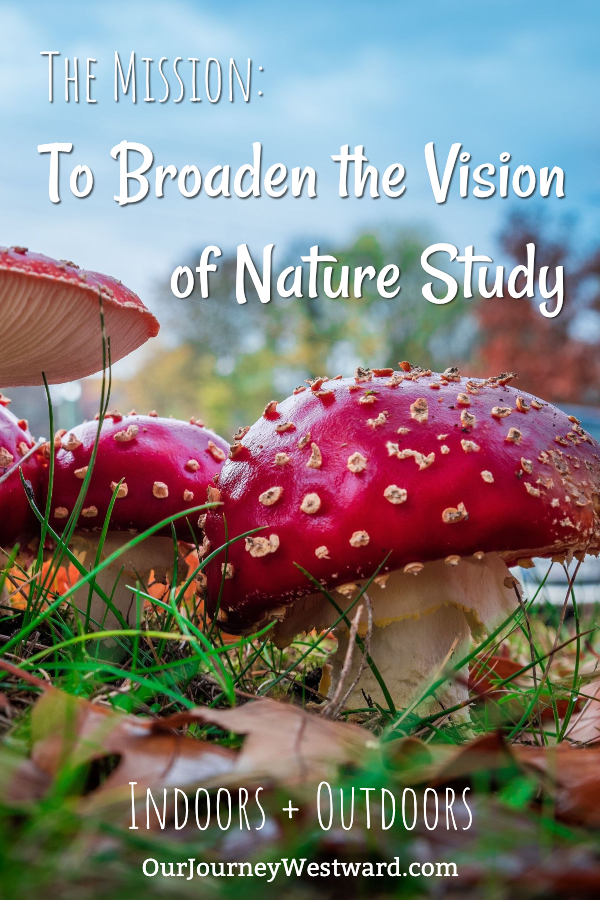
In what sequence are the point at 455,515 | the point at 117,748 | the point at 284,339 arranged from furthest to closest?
the point at 284,339 < the point at 455,515 < the point at 117,748

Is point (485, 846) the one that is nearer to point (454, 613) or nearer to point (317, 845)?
point (317, 845)

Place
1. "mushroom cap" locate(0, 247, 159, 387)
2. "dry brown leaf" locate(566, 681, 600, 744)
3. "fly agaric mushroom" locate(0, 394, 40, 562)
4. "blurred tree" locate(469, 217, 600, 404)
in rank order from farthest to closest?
1. "blurred tree" locate(469, 217, 600, 404)
2. "fly agaric mushroom" locate(0, 394, 40, 562)
3. "dry brown leaf" locate(566, 681, 600, 744)
4. "mushroom cap" locate(0, 247, 159, 387)

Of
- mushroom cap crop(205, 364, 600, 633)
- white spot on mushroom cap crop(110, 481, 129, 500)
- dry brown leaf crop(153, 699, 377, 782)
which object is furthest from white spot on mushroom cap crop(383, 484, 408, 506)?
white spot on mushroom cap crop(110, 481, 129, 500)

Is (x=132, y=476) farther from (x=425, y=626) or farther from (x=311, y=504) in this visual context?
(x=425, y=626)

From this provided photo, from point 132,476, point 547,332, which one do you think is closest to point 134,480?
point 132,476

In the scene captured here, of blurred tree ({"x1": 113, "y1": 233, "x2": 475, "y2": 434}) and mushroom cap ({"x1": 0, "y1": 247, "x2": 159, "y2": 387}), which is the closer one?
mushroom cap ({"x1": 0, "y1": 247, "x2": 159, "y2": 387})

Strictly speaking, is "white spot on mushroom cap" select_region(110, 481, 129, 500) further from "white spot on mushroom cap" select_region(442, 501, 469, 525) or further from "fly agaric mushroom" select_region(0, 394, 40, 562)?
"white spot on mushroom cap" select_region(442, 501, 469, 525)

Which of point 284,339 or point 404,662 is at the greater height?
point 284,339

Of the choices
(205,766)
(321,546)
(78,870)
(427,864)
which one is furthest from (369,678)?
(78,870)
